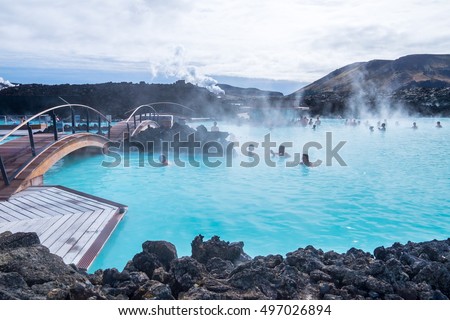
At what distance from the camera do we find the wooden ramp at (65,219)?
5.02 metres

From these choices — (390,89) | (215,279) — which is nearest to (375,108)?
(390,89)

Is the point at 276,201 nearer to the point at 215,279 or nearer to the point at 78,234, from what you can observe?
the point at 78,234

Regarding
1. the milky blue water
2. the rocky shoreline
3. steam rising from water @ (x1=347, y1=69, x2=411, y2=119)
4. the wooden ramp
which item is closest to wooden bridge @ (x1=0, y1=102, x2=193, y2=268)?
the wooden ramp

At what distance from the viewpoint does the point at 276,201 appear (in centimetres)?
924

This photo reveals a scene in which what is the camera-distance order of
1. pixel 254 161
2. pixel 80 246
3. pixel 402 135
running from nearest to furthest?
pixel 80 246 < pixel 254 161 < pixel 402 135

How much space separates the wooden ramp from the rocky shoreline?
30.9 inches

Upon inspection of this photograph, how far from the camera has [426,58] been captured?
74562 mm

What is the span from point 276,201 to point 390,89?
187 feet

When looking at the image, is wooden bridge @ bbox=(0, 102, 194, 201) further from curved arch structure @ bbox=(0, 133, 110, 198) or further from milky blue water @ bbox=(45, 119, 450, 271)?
milky blue water @ bbox=(45, 119, 450, 271)

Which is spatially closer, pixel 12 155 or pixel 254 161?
pixel 12 155

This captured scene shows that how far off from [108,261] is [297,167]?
827 cm

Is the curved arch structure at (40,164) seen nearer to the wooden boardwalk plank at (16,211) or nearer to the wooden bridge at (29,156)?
the wooden bridge at (29,156)

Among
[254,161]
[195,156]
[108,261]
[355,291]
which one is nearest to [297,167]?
[254,161]
